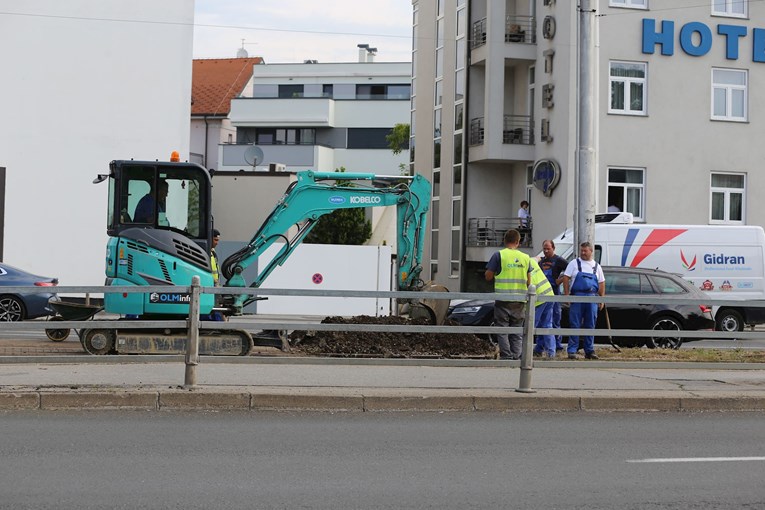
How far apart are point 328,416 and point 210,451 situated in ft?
7.16

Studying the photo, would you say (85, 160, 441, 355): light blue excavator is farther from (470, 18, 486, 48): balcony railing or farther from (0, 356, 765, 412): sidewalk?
(470, 18, 486, 48): balcony railing

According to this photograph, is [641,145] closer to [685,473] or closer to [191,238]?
[191,238]

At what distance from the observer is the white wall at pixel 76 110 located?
1085 inches

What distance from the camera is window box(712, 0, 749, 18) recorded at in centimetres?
3238

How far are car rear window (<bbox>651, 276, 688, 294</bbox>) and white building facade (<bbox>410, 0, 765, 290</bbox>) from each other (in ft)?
36.4

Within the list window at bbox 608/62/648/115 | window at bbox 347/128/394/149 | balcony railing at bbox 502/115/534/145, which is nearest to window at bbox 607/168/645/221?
window at bbox 608/62/648/115

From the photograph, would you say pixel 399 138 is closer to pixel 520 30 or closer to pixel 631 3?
pixel 520 30

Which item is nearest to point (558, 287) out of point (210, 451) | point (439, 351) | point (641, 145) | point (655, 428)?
point (439, 351)

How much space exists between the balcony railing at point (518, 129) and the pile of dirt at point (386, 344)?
19.0m

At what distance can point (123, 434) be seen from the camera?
888cm

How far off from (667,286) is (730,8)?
16.7m

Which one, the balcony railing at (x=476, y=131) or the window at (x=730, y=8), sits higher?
the window at (x=730, y=8)

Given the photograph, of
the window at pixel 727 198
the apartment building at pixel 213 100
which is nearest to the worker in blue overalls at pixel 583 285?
the window at pixel 727 198

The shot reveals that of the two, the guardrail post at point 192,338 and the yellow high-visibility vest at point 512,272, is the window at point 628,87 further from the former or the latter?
the guardrail post at point 192,338
